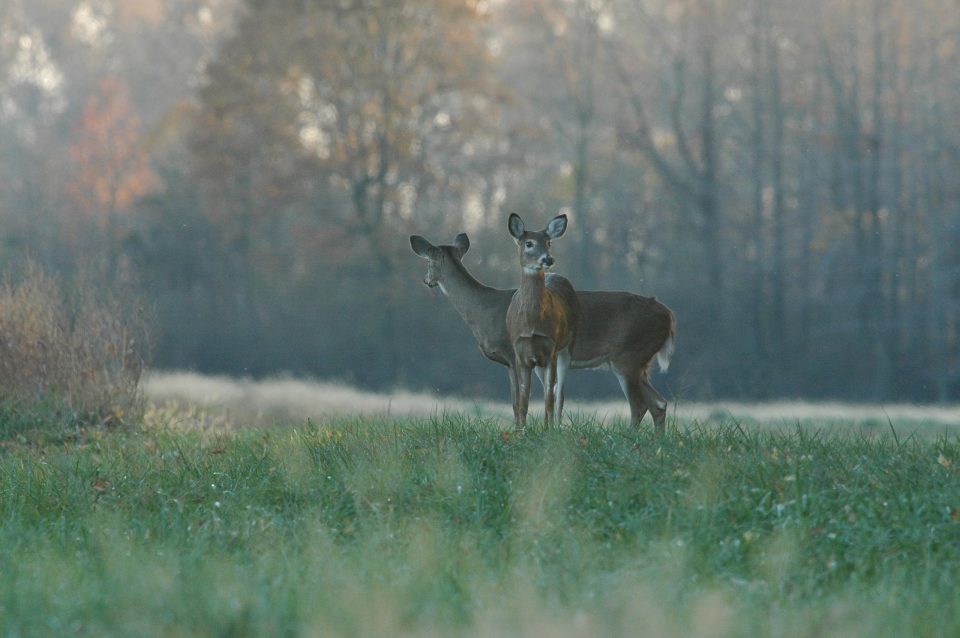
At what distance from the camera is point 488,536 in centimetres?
730

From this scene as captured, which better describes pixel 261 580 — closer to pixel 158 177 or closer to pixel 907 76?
pixel 907 76

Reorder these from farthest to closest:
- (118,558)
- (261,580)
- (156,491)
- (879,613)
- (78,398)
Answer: (78,398), (156,491), (118,558), (261,580), (879,613)

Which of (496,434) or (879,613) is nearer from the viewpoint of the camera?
(879,613)

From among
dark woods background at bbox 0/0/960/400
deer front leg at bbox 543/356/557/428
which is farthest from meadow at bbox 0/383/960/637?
dark woods background at bbox 0/0/960/400

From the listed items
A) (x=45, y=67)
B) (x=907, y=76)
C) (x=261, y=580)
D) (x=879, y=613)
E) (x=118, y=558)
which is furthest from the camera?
(x=45, y=67)

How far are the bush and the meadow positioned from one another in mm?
4504

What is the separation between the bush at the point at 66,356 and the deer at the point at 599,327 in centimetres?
523

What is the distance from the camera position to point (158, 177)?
133 feet

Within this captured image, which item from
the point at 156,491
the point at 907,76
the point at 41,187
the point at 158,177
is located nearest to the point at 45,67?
the point at 41,187

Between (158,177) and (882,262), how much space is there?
21613mm

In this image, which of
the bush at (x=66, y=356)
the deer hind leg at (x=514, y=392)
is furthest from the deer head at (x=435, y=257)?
the bush at (x=66, y=356)

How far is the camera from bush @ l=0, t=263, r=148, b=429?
14.8 metres

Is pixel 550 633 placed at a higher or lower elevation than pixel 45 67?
lower

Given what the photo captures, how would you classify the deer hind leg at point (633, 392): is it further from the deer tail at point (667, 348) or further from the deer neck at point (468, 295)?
the deer neck at point (468, 295)
